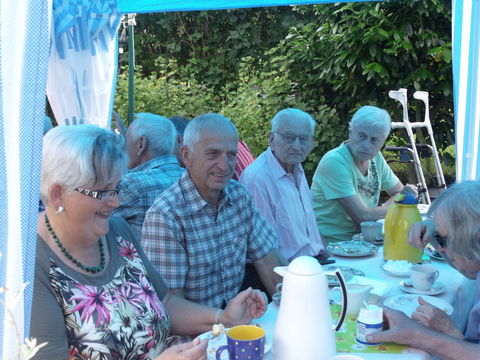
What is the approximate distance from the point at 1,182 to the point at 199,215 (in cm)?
134

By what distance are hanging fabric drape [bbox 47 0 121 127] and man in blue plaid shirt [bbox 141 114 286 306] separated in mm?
2033

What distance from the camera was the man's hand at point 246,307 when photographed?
1703mm

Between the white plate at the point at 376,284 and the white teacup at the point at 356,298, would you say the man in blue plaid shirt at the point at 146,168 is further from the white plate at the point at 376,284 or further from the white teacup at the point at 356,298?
the white teacup at the point at 356,298

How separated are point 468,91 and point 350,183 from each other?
0.94 meters

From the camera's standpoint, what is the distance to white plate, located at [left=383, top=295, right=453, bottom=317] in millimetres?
1844

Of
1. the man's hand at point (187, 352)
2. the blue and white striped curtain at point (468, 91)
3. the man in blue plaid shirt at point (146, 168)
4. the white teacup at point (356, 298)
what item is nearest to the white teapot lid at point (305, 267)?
the man's hand at point (187, 352)

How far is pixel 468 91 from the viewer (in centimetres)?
300

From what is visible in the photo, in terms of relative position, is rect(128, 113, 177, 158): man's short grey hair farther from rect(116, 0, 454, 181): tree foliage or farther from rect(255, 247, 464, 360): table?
rect(116, 0, 454, 181): tree foliage

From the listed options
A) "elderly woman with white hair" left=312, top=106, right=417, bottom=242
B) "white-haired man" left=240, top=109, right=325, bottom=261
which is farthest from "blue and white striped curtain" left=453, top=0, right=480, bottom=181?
"white-haired man" left=240, top=109, right=325, bottom=261

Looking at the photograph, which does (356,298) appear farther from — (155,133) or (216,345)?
(155,133)

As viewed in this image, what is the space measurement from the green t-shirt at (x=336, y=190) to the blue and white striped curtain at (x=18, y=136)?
2.69m

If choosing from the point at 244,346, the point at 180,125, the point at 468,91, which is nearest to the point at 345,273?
the point at 244,346

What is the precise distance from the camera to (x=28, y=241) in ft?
3.30

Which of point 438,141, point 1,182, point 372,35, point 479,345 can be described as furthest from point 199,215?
point 438,141
